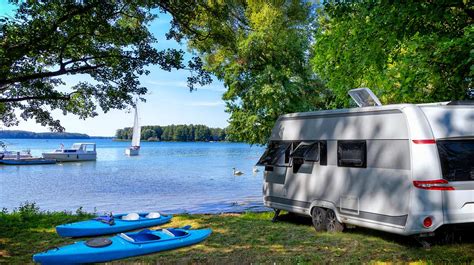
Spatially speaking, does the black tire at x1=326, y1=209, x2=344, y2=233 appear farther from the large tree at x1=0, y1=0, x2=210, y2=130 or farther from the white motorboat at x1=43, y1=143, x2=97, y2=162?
the white motorboat at x1=43, y1=143, x2=97, y2=162

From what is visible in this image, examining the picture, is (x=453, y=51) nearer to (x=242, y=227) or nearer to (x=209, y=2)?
(x=242, y=227)

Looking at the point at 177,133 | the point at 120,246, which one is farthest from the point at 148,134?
the point at 120,246

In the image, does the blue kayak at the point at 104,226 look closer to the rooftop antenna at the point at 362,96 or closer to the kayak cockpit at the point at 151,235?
the kayak cockpit at the point at 151,235

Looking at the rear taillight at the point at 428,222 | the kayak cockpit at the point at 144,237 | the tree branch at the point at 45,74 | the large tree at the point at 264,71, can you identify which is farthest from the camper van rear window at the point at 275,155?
the large tree at the point at 264,71

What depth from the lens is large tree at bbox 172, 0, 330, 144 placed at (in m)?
21.9

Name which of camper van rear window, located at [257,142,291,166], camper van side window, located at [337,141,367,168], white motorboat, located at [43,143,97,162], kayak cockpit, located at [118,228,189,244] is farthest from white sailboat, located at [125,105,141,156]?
camper van side window, located at [337,141,367,168]

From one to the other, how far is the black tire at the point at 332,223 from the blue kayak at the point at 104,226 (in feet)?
16.7

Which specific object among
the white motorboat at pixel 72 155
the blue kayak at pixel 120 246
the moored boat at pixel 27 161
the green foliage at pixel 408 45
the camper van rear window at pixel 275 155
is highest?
the green foliage at pixel 408 45

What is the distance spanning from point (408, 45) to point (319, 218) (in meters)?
7.94

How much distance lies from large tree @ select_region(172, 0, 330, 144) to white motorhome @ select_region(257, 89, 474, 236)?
11.2m

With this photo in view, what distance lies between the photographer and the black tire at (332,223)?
9729mm

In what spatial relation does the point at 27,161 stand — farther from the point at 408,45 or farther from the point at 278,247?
the point at 278,247

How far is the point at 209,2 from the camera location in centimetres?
1725

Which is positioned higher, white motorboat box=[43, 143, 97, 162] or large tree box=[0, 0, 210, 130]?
large tree box=[0, 0, 210, 130]
